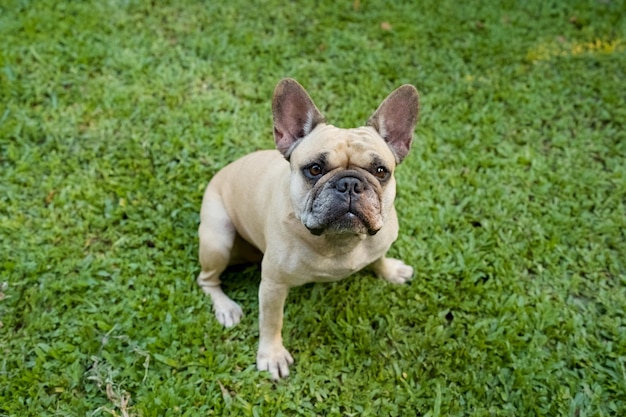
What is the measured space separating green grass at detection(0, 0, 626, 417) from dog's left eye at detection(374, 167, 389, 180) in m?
1.36

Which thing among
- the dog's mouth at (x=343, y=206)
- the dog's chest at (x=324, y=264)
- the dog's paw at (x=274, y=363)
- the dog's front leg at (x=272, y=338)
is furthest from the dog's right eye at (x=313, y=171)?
the dog's paw at (x=274, y=363)

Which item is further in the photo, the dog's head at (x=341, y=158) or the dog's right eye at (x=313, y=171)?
the dog's right eye at (x=313, y=171)

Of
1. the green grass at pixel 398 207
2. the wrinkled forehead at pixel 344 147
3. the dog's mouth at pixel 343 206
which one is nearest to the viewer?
the dog's mouth at pixel 343 206

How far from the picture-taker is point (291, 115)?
3.32 metres

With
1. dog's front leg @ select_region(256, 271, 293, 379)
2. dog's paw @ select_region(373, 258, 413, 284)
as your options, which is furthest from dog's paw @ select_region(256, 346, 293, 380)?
dog's paw @ select_region(373, 258, 413, 284)

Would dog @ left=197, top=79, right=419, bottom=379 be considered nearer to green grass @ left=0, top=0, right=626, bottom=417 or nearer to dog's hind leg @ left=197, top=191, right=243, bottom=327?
dog's hind leg @ left=197, top=191, right=243, bottom=327

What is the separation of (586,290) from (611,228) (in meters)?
0.66

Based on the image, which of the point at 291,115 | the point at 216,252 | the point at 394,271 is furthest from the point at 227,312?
the point at 291,115

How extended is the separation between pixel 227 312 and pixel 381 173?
1.66 metres

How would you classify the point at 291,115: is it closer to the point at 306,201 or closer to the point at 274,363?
the point at 306,201

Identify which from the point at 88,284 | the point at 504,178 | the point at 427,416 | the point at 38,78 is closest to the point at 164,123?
the point at 38,78

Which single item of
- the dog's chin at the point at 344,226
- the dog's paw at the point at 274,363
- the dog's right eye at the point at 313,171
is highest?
the dog's right eye at the point at 313,171

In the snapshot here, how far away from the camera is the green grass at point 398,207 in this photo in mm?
3855

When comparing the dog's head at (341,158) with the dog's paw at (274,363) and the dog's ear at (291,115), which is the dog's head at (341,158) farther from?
the dog's paw at (274,363)
